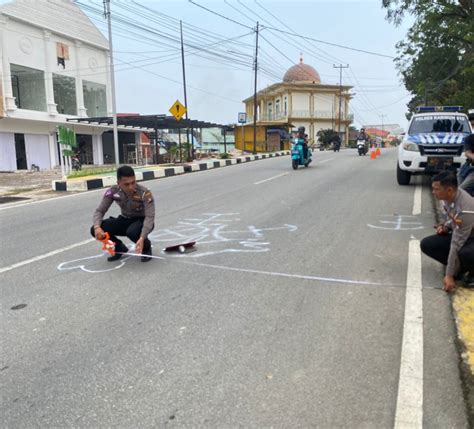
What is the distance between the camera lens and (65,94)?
28219mm

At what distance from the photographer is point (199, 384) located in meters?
2.74

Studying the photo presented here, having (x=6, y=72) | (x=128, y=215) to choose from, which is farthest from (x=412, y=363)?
(x=6, y=72)

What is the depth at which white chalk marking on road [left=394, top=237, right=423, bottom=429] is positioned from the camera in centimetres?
243

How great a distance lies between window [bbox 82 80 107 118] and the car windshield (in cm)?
2376

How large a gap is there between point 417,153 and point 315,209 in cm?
382

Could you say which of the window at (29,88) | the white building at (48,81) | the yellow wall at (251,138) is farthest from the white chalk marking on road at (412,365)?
the yellow wall at (251,138)

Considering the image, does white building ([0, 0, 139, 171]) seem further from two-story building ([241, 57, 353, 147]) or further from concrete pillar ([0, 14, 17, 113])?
two-story building ([241, 57, 353, 147])

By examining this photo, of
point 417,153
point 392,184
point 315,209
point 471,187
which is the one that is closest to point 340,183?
point 392,184

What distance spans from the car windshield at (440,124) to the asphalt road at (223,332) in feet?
18.2

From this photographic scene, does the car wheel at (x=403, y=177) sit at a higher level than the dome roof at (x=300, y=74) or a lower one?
lower

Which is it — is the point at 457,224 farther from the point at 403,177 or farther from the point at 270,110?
the point at 270,110

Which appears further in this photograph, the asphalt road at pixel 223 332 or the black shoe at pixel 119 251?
the black shoe at pixel 119 251

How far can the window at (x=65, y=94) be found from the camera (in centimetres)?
2748

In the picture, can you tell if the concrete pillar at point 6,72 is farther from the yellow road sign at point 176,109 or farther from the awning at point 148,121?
the yellow road sign at point 176,109
